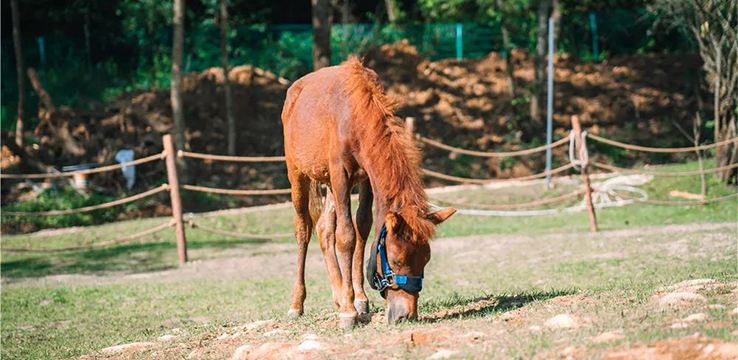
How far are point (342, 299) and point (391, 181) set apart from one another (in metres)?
1.06

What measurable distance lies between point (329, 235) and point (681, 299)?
9.12ft

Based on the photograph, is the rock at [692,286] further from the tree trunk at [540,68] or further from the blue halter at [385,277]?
the tree trunk at [540,68]

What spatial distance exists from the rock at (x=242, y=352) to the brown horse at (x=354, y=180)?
2.76 ft

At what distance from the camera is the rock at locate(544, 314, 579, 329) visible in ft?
18.0

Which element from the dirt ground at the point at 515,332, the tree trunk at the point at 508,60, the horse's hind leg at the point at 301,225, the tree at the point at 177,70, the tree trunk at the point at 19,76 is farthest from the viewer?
the tree trunk at the point at 508,60

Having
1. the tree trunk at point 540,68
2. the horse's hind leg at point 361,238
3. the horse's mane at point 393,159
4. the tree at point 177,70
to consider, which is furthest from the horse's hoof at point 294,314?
the tree trunk at point 540,68

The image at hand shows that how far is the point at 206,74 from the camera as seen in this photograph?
85.1ft

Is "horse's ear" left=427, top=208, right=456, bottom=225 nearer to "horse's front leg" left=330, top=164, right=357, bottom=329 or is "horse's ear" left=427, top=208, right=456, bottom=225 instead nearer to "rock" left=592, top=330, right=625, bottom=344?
"horse's front leg" left=330, top=164, right=357, bottom=329

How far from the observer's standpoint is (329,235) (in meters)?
7.61

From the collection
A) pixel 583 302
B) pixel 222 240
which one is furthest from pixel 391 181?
pixel 222 240

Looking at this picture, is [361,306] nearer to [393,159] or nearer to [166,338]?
[393,159]

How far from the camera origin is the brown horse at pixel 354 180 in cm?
611

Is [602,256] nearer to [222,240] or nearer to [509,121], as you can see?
[222,240]

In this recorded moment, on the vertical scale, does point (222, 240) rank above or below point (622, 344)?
below
